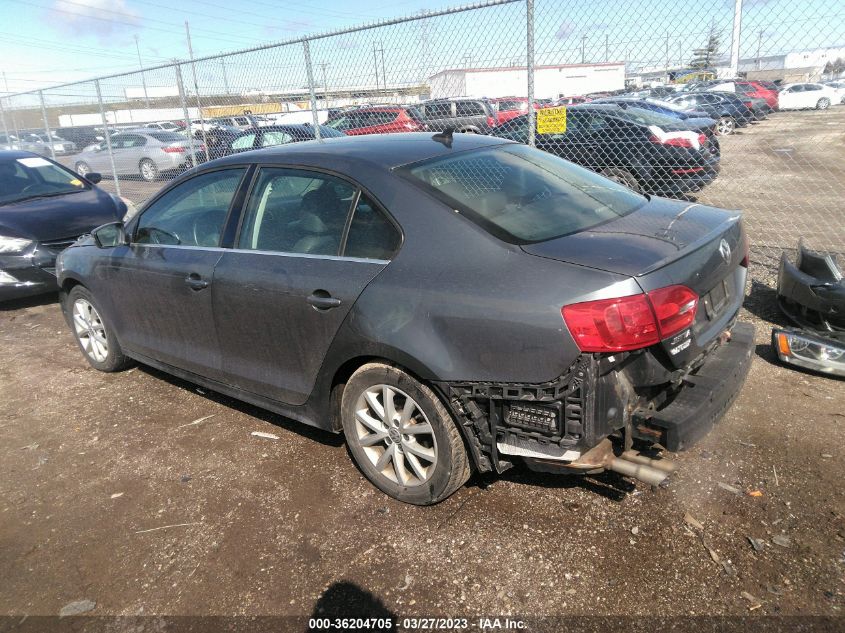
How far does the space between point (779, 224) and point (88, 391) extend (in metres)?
7.88

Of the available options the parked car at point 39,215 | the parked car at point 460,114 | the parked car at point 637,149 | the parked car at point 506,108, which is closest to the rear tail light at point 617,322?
the parked car at point 39,215

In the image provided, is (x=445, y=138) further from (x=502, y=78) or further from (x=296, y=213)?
(x=502, y=78)

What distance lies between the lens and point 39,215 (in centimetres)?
678

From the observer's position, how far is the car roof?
9.86 ft

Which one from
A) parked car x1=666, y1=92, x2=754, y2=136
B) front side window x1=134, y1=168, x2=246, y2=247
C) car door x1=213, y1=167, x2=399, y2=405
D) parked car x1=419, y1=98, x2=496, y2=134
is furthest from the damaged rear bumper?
parked car x1=666, y1=92, x2=754, y2=136

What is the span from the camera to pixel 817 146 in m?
16.1

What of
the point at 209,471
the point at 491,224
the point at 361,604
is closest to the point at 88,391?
the point at 209,471

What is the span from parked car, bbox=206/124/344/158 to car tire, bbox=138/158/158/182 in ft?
17.3

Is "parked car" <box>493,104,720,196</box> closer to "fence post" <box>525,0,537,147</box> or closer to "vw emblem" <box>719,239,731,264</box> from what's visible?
"fence post" <box>525,0,537,147</box>

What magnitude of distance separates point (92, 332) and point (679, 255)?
4.29 metres

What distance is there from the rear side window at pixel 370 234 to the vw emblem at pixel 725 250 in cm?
142

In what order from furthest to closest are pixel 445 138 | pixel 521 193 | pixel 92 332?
pixel 92 332 → pixel 445 138 → pixel 521 193

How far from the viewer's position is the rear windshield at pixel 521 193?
2635 mm

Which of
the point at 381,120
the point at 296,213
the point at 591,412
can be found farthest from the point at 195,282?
the point at 381,120
